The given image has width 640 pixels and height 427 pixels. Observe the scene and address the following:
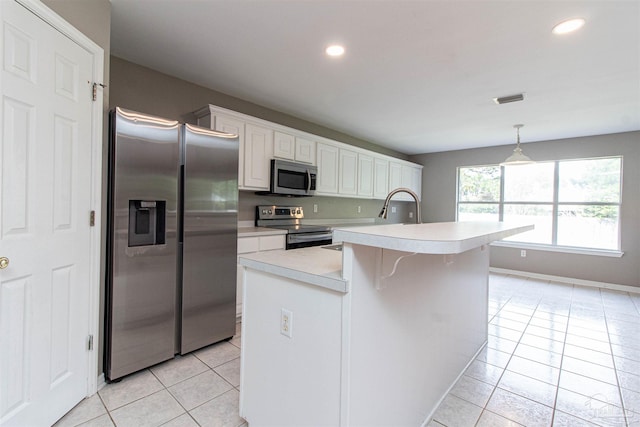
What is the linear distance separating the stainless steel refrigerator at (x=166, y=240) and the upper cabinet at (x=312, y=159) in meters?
0.67

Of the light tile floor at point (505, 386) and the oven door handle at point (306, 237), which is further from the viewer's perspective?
the oven door handle at point (306, 237)

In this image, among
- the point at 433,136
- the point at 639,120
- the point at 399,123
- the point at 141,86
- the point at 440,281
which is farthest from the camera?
the point at 433,136

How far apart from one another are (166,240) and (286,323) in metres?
1.33

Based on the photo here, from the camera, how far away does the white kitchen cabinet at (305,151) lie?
12.9 feet

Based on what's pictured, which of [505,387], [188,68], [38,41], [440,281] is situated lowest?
[505,387]

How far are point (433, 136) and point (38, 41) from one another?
16.4 ft

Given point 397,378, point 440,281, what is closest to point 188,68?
point 440,281

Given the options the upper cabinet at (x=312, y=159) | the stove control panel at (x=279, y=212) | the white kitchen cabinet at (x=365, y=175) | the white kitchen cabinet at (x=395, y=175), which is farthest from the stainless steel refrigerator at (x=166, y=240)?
the white kitchen cabinet at (x=395, y=175)

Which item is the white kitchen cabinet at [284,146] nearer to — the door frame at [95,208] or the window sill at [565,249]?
the door frame at [95,208]

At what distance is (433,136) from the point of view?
17.0 feet

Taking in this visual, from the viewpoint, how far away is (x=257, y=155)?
343cm

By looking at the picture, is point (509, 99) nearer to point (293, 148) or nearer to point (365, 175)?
point (365, 175)

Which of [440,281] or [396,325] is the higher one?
[440,281]

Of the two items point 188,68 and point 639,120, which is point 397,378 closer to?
point 188,68
